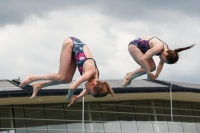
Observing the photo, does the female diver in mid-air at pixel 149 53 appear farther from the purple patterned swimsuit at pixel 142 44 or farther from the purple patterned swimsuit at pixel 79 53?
the purple patterned swimsuit at pixel 79 53

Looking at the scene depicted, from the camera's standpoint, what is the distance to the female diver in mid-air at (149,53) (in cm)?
1561

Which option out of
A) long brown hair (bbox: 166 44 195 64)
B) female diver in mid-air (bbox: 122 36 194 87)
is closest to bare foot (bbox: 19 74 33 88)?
female diver in mid-air (bbox: 122 36 194 87)

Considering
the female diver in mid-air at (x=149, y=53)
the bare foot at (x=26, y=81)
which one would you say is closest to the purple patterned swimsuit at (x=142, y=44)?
the female diver in mid-air at (x=149, y=53)

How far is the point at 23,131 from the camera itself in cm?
3578

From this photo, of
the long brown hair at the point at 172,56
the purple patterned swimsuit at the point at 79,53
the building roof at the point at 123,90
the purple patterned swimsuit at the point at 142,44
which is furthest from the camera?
the building roof at the point at 123,90

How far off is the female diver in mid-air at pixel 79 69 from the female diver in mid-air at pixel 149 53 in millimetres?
1365

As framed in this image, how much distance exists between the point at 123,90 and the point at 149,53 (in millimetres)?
23200

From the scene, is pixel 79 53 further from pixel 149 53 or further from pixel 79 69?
pixel 149 53

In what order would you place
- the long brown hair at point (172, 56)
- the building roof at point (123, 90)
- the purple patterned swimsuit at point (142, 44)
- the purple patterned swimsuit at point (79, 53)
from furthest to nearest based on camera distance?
the building roof at point (123, 90), the purple patterned swimsuit at point (142, 44), the long brown hair at point (172, 56), the purple patterned swimsuit at point (79, 53)

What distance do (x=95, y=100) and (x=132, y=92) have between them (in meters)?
2.70

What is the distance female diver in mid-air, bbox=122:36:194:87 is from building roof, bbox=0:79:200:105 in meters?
18.4

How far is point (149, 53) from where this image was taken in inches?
613

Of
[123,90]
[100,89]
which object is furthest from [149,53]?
[123,90]

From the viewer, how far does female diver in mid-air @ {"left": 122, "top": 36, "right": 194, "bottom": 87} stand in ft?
51.2
